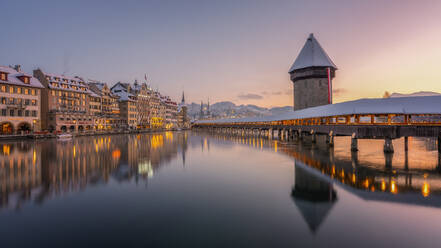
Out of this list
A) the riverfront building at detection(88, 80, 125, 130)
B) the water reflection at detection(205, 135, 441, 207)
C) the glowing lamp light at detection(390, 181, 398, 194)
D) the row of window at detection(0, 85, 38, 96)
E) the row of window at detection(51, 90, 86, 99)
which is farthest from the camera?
the riverfront building at detection(88, 80, 125, 130)

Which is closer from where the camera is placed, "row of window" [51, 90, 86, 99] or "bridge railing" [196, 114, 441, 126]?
"bridge railing" [196, 114, 441, 126]

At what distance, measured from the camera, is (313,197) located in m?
13.6

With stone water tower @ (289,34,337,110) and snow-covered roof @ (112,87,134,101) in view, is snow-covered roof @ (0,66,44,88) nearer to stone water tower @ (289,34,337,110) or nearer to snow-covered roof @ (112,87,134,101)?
snow-covered roof @ (112,87,134,101)

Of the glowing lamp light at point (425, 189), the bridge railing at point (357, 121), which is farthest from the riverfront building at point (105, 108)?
the glowing lamp light at point (425, 189)

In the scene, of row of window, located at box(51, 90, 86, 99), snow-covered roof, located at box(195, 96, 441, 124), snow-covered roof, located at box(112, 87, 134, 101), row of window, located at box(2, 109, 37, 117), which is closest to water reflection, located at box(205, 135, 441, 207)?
Answer: snow-covered roof, located at box(195, 96, 441, 124)

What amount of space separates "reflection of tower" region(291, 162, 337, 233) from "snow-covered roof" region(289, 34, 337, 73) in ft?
236

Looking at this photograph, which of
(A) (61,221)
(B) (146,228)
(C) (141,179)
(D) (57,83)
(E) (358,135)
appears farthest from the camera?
(D) (57,83)

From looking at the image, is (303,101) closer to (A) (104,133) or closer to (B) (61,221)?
(A) (104,133)

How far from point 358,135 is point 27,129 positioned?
79.6 metres

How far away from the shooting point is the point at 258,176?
1992cm

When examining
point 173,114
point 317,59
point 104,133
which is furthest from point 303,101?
point 173,114

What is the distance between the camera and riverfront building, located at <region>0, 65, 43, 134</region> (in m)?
58.0

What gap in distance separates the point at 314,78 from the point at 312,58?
7.46 meters

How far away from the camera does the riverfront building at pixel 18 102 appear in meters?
58.0
